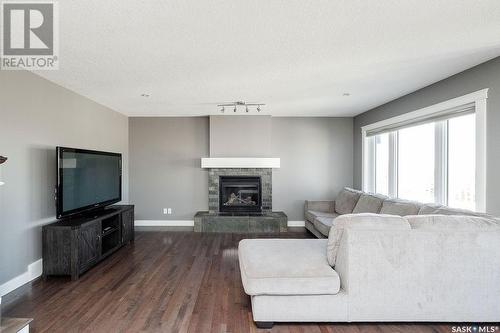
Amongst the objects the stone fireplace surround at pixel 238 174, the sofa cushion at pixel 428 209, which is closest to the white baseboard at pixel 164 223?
the stone fireplace surround at pixel 238 174

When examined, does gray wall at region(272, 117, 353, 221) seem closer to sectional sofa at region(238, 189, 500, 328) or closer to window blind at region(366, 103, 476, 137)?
window blind at region(366, 103, 476, 137)

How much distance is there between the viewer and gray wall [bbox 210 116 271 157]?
5570 mm

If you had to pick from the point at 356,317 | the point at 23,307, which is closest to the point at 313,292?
the point at 356,317

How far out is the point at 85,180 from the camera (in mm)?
3621

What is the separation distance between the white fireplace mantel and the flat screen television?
1.72m

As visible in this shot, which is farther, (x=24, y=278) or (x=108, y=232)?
(x=108, y=232)

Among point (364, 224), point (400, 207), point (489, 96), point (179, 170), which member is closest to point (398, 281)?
point (364, 224)

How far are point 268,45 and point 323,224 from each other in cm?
284

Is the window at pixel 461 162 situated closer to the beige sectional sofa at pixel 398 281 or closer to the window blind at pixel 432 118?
the window blind at pixel 432 118

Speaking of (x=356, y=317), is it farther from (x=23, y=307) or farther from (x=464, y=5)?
(x=23, y=307)

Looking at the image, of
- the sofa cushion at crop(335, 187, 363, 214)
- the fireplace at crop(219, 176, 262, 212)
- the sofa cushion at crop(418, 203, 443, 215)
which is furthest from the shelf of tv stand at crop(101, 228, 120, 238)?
the sofa cushion at crop(418, 203, 443, 215)

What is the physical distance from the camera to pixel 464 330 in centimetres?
211

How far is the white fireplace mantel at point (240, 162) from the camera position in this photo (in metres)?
5.48

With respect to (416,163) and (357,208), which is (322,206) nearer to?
(357,208)
